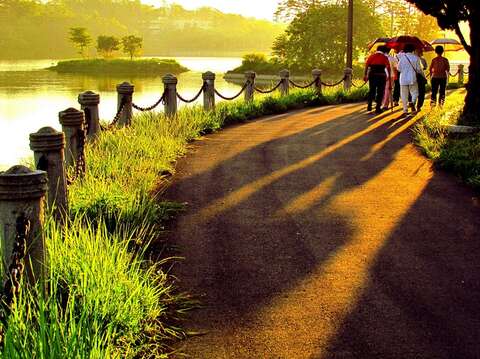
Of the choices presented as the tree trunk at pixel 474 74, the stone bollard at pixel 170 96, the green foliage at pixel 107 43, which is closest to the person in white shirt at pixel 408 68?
the tree trunk at pixel 474 74

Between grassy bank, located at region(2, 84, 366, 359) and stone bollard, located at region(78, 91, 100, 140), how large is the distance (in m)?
0.20

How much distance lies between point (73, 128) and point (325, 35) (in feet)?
185

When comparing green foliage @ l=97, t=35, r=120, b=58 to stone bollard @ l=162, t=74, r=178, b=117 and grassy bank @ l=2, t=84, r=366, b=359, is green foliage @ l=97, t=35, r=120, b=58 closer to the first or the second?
stone bollard @ l=162, t=74, r=178, b=117

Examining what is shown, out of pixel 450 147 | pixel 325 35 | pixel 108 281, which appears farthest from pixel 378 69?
pixel 325 35

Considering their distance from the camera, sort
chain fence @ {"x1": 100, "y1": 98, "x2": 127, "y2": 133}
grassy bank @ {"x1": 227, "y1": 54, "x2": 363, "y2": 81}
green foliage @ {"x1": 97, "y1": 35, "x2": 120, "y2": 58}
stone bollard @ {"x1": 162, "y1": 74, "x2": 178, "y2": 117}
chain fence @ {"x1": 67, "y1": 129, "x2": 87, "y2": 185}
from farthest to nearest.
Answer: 1. green foliage @ {"x1": 97, "y1": 35, "x2": 120, "y2": 58}
2. grassy bank @ {"x1": 227, "y1": 54, "x2": 363, "y2": 81}
3. stone bollard @ {"x1": 162, "y1": 74, "x2": 178, "y2": 117}
4. chain fence @ {"x1": 100, "y1": 98, "x2": 127, "y2": 133}
5. chain fence @ {"x1": 67, "y1": 129, "x2": 87, "y2": 185}

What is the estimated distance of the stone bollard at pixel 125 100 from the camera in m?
12.0

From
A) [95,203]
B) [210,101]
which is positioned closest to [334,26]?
[210,101]

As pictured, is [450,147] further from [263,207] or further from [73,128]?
[73,128]

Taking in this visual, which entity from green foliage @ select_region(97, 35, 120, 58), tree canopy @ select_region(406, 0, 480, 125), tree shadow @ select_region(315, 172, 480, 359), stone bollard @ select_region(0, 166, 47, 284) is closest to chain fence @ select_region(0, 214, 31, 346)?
stone bollard @ select_region(0, 166, 47, 284)

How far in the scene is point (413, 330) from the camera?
4539 mm

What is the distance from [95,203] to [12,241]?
3.10 m

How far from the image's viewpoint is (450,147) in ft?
36.3

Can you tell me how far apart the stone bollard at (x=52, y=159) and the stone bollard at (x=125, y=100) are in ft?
20.4

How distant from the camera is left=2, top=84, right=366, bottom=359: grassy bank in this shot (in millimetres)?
3506
